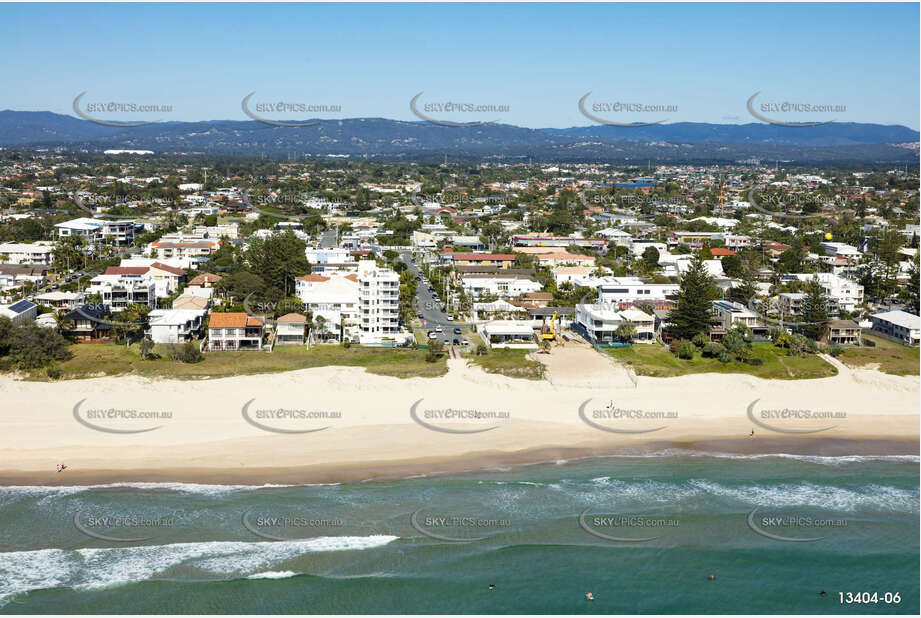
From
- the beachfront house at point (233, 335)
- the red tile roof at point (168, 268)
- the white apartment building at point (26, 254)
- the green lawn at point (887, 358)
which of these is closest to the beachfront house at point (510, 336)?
the beachfront house at point (233, 335)

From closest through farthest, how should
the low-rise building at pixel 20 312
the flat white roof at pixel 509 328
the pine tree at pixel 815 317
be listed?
the low-rise building at pixel 20 312 → the flat white roof at pixel 509 328 → the pine tree at pixel 815 317

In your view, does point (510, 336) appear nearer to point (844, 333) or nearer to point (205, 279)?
point (844, 333)

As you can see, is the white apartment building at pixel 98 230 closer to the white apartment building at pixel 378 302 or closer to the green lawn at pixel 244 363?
the green lawn at pixel 244 363

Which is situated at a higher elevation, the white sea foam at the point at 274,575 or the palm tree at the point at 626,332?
the palm tree at the point at 626,332

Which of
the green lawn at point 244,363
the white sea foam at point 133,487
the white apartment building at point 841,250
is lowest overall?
the white sea foam at point 133,487

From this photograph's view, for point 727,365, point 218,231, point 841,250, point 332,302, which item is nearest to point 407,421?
point 332,302

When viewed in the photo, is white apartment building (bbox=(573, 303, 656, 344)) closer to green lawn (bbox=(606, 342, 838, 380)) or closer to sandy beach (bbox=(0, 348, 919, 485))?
green lawn (bbox=(606, 342, 838, 380))
